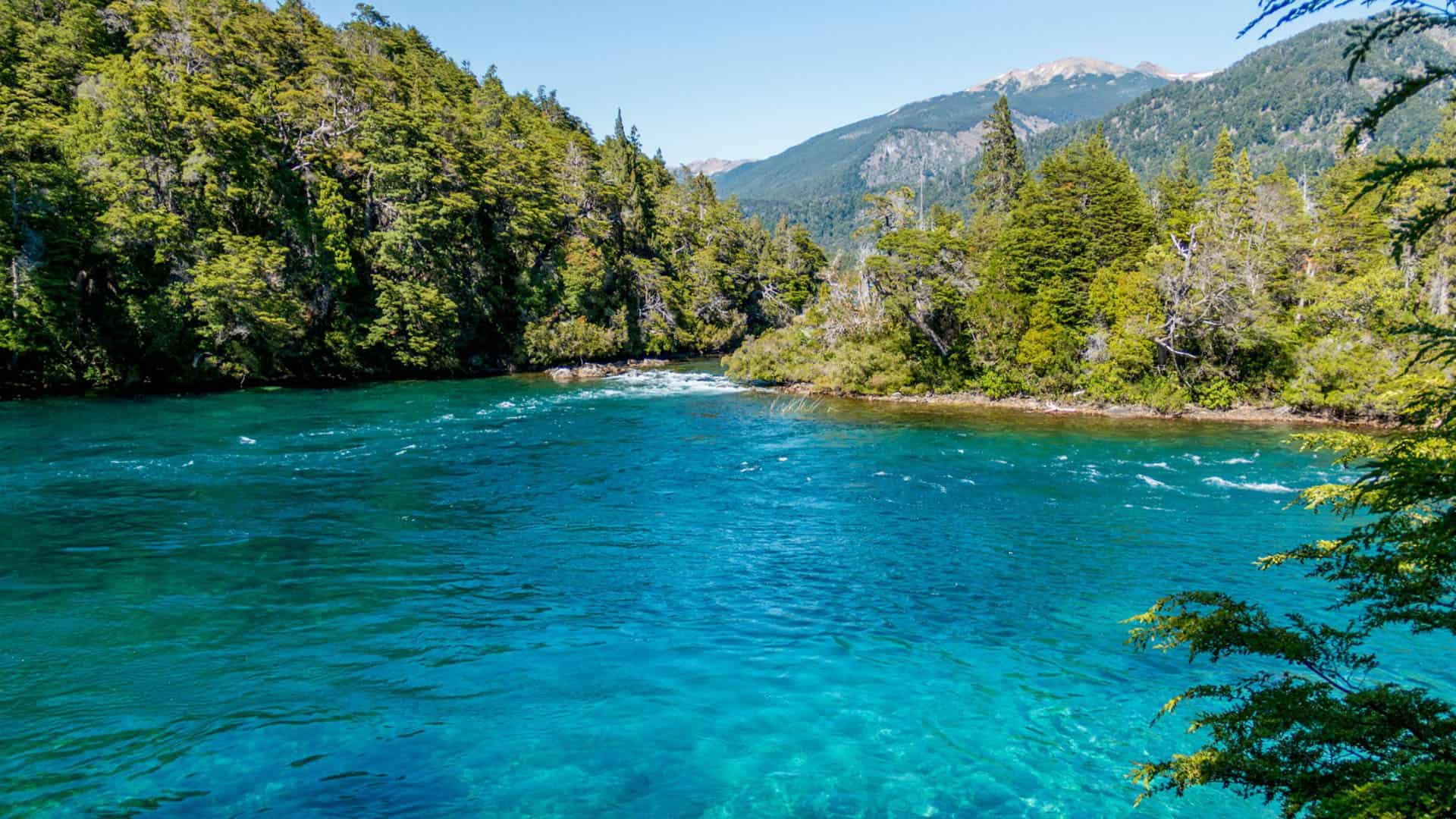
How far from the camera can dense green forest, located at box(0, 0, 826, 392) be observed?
43.1m

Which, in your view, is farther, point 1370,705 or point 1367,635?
point 1367,635

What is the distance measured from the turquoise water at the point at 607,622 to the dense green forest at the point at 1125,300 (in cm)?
935

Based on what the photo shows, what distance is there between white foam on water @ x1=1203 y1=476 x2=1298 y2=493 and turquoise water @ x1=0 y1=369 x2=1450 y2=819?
20cm

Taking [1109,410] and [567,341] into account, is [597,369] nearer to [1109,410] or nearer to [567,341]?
[567,341]

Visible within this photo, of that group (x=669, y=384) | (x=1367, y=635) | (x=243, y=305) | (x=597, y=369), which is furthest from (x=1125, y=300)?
(x=243, y=305)

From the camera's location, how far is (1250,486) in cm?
2477

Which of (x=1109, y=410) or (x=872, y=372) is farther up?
(x=872, y=372)

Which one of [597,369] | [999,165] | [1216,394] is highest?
[999,165]

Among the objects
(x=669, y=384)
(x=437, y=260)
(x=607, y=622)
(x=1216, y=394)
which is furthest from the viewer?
(x=437, y=260)

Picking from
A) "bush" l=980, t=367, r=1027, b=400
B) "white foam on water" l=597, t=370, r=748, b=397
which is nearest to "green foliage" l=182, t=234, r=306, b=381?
"white foam on water" l=597, t=370, r=748, b=397

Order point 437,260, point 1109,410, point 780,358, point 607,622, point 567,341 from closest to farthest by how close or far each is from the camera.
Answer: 1. point 607,622
2. point 1109,410
3. point 780,358
4. point 437,260
5. point 567,341

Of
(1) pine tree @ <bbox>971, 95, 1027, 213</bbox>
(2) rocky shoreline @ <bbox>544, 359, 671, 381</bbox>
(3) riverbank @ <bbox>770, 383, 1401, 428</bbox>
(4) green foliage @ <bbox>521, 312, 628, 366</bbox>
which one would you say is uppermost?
(1) pine tree @ <bbox>971, 95, 1027, 213</bbox>

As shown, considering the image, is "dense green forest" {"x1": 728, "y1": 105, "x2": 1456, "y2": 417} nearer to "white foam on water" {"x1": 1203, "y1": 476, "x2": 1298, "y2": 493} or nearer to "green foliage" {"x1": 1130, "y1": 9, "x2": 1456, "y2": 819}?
"white foam on water" {"x1": 1203, "y1": 476, "x2": 1298, "y2": 493}

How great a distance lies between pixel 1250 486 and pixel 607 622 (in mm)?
22280
